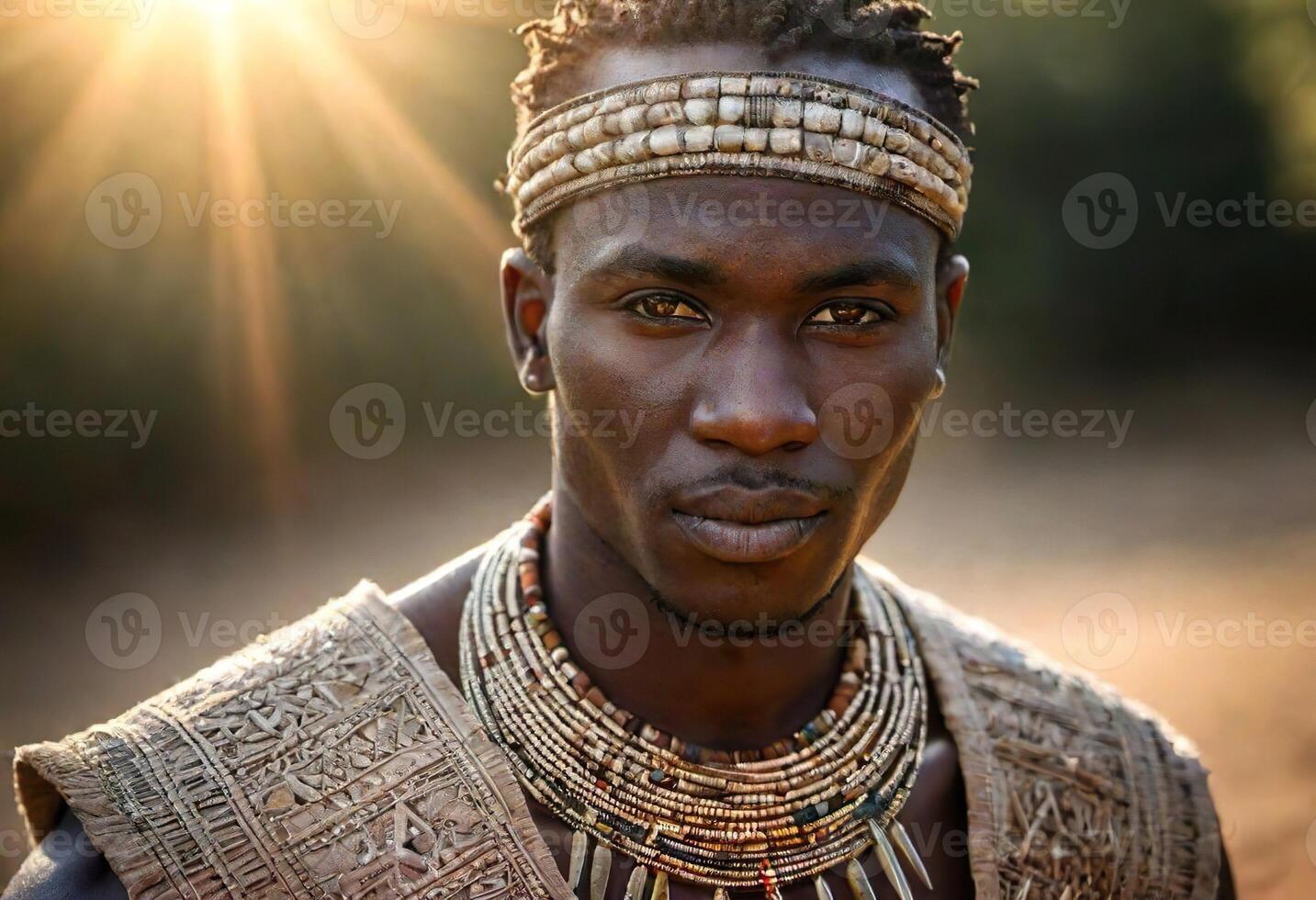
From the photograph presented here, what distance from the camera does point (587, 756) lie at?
8.50 ft

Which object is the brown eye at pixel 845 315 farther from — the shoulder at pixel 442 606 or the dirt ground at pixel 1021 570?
the dirt ground at pixel 1021 570

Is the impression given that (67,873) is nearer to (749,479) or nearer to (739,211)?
(749,479)

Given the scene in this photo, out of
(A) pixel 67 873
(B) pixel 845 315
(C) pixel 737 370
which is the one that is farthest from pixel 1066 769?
(A) pixel 67 873

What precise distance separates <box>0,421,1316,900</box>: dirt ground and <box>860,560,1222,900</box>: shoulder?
120 inches

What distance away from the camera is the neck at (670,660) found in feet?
8.79

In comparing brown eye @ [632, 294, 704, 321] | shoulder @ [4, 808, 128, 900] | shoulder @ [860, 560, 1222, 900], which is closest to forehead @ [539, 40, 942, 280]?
brown eye @ [632, 294, 704, 321]

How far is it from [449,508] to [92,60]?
14.5ft

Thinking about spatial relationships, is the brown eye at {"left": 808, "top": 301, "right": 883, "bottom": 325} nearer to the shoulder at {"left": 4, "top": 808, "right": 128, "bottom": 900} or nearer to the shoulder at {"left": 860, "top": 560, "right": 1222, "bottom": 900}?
the shoulder at {"left": 860, "top": 560, "right": 1222, "bottom": 900}

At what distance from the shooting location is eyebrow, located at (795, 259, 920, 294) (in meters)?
2.39

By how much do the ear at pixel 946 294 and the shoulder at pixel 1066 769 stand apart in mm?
765

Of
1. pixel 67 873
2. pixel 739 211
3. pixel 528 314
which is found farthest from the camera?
pixel 528 314

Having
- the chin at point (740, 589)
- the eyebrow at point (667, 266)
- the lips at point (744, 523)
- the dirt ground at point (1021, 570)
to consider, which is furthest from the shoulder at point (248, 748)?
the dirt ground at point (1021, 570)

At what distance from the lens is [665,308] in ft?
8.06

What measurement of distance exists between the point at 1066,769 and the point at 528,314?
1806mm
